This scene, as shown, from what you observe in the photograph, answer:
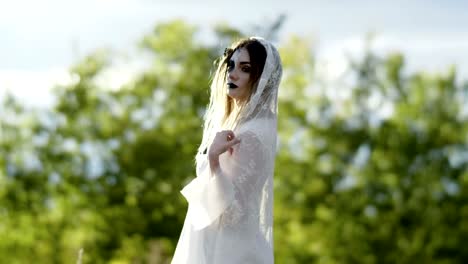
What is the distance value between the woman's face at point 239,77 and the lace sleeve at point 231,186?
257 mm

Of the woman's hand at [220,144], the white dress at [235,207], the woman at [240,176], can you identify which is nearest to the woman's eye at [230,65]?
the woman at [240,176]

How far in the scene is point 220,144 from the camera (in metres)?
4.25

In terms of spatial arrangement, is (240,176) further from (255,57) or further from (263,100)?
(255,57)

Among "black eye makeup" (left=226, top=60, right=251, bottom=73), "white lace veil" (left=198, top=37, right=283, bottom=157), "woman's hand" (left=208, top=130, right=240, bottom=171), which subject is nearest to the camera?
"woman's hand" (left=208, top=130, right=240, bottom=171)

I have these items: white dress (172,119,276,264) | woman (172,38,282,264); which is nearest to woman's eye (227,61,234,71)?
woman (172,38,282,264)

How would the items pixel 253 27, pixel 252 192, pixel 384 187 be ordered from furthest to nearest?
pixel 384 187 → pixel 253 27 → pixel 252 192

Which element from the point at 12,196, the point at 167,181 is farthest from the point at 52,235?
the point at 167,181

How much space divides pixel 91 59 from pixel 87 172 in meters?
3.91

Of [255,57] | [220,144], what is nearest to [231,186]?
[220,144]

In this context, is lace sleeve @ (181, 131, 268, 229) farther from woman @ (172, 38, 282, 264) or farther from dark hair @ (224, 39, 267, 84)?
dark hair @ (224, 39, 267, 84)

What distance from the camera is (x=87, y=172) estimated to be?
30766 mm

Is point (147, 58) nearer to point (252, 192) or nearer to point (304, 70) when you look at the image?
point (304, 70)

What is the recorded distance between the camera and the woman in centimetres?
434

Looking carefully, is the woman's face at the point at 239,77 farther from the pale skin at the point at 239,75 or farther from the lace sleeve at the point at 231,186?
the lace sleeve at the point at 231,186
